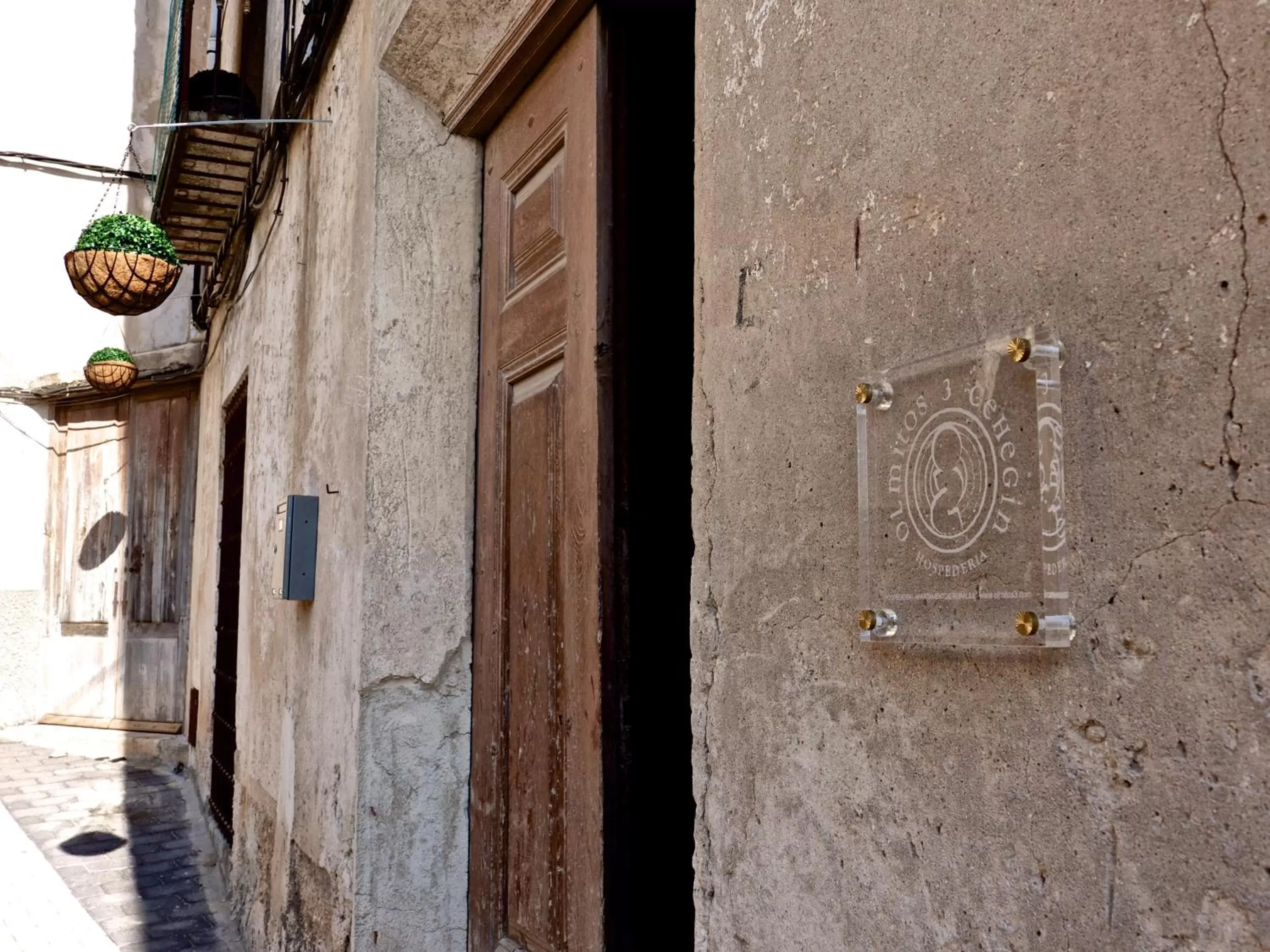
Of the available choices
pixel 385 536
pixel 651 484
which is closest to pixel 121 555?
pixel 385 536

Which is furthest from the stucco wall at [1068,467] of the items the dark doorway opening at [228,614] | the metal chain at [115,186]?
the metal chain at [115,186]

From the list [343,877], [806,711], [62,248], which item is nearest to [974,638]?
[806,711]

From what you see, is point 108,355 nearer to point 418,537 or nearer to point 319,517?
point 319,517

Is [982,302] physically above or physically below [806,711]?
above

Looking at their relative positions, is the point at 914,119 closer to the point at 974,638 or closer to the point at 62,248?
the point at 974,638

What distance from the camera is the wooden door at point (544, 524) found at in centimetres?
230

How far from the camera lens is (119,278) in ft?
20.0

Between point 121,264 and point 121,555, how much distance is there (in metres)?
5.04

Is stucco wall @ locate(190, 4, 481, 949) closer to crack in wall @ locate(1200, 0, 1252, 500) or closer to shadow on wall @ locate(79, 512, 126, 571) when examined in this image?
crack in wall @ locate(1200, 0, 1252, 500)

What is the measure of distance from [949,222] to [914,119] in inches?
5.7

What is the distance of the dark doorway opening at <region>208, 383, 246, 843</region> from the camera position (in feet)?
21.0

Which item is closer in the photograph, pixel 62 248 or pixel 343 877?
pixel 343 877

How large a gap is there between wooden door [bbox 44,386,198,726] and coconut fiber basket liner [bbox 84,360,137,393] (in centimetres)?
74

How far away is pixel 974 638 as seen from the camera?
1.05 meters
